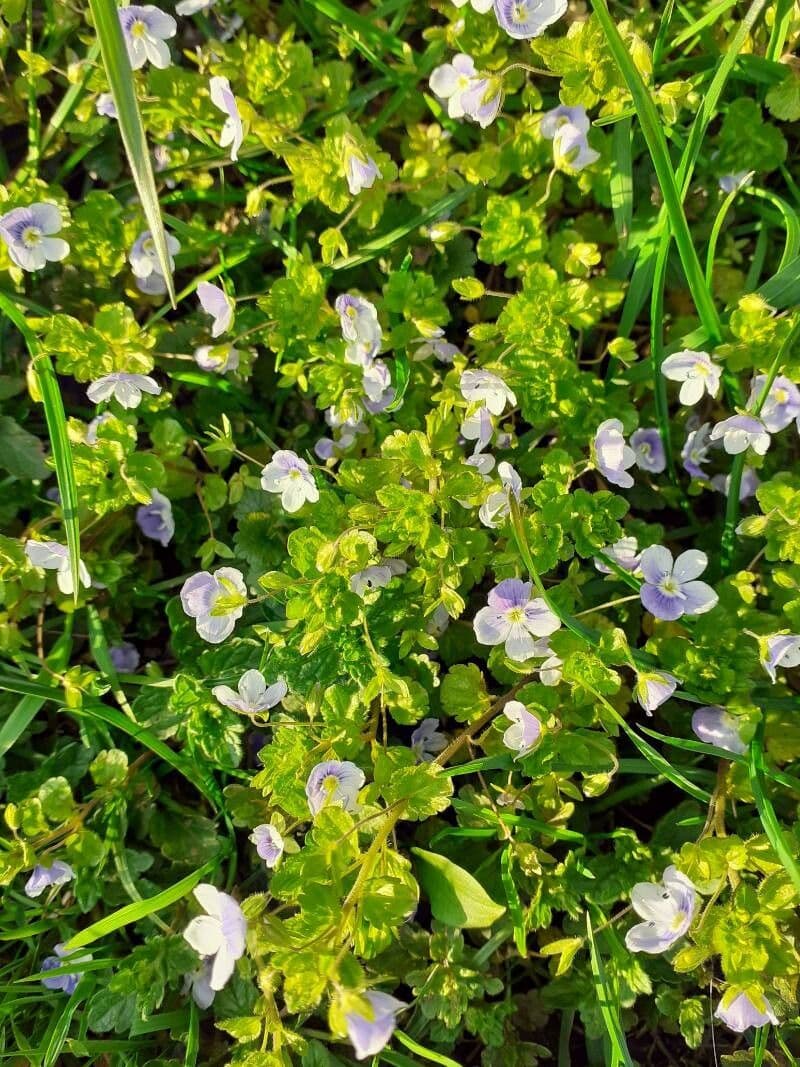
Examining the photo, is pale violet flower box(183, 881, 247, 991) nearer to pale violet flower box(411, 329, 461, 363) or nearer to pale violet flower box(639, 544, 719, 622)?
pale violet flower box(639, 544, 719, 622)

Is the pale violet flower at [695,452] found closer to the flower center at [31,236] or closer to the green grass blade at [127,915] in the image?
the green grass blade at [127,915]

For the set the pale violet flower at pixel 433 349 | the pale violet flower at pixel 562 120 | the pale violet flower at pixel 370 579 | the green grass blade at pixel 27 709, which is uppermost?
the pale violet flower at pixel 562 120

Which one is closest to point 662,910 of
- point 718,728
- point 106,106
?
point 718,728

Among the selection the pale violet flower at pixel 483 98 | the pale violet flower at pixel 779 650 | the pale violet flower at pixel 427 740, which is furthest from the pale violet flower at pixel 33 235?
the pale violet flower at pixel 779 650

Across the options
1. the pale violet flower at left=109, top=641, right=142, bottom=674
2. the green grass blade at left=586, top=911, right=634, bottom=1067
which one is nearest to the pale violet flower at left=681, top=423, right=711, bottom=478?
the green grass blade at left=586, top=911, right=634, bottom=1067

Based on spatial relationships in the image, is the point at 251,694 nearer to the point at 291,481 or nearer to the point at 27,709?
the point at 291,481
